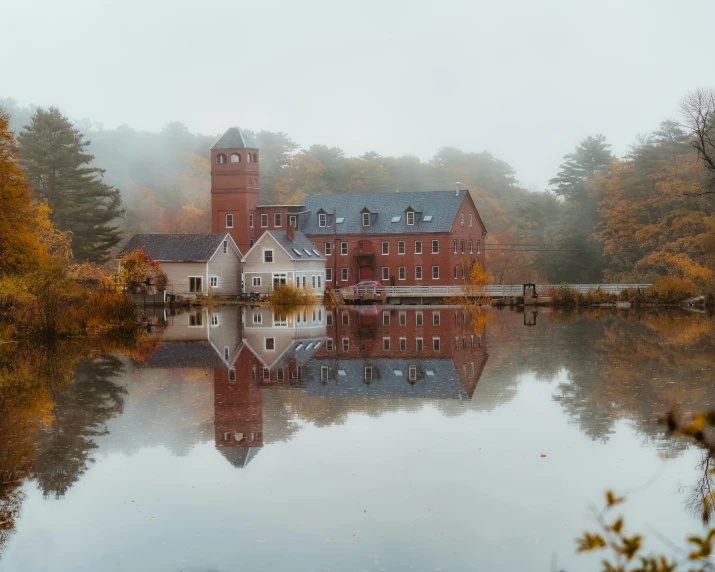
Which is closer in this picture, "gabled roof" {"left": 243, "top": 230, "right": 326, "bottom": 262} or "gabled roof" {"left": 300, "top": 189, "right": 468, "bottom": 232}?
"gabled roof" {"left": 243, "top": 230, "right": 326, "bottom": 262}

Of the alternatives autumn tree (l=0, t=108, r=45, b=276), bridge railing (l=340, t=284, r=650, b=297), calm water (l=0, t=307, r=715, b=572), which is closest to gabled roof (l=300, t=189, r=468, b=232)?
bridge railing (l=340, t=284, r=650, b=297)

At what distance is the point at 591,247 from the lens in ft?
258

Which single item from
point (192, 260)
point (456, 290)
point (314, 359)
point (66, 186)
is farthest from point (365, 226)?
point (314, 359)

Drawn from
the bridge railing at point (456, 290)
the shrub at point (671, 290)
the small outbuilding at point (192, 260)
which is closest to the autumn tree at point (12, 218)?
the small outbuilding at point (192, 260)

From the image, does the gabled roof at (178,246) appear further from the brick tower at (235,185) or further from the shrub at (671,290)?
the shrub at (671,290)

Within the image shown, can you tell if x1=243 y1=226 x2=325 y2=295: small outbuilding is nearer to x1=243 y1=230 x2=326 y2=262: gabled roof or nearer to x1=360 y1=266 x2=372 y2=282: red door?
x1=243 y1=230 x2=326 y2=262: gabled roof

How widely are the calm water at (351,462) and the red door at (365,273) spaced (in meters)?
48.7

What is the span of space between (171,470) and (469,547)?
5125mm

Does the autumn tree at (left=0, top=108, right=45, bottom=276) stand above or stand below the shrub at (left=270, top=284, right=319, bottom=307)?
above

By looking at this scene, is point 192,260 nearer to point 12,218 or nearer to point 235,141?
point 235,141

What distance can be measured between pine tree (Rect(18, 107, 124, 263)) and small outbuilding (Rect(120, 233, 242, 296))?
3306 millimetres

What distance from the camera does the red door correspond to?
75938 millimetres

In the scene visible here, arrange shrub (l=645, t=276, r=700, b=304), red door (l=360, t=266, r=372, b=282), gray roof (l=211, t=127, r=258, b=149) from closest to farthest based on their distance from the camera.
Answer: shrub (l=645, t=276, r=700, b=304) → gray roof (l=211, t=127, r=258, b=149) → red door (l=360, t=266, r=372, b=282)

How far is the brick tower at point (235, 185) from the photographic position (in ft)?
246
